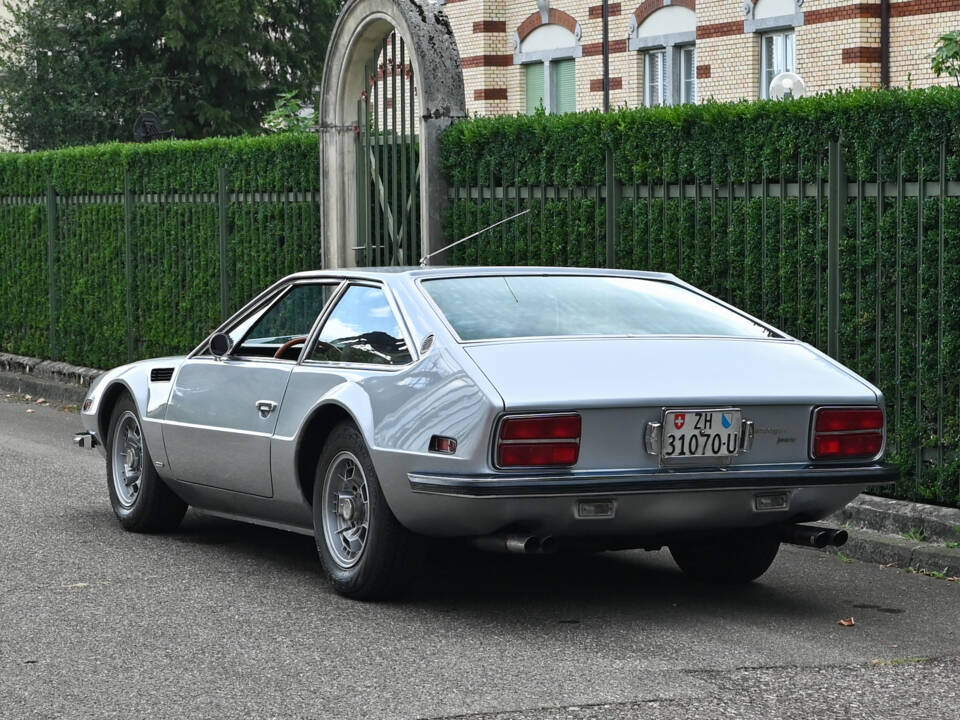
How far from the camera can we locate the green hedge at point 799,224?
29.5 ft

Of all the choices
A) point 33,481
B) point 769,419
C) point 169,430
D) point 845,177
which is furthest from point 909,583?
point 33,481

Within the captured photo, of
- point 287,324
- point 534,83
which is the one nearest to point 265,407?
point 287,324

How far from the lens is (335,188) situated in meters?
14.5

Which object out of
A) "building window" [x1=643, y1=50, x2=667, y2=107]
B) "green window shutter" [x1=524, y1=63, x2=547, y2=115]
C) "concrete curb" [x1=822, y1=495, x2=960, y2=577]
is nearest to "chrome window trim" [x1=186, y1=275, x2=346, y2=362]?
"concrete curb" [x1=822, y1=495, x2=960, y2=577]

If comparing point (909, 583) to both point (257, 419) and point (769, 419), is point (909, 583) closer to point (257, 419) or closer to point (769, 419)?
point (769, 419)

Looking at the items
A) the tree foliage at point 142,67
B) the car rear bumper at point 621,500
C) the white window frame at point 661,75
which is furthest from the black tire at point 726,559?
the tree foliage at point 142,67

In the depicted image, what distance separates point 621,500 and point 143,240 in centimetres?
1166

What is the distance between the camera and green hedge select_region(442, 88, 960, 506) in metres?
8.98

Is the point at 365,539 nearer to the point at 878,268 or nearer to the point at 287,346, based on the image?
the point at 287,346

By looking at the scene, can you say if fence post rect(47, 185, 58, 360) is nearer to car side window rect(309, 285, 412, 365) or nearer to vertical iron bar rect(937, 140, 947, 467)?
car side window rect(309, 285, 412, 365)

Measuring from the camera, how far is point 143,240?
56.9 ft

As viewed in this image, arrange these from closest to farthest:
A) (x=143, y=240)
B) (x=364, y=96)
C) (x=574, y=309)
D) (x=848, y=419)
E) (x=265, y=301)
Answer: (x=848, y=419)
(x=574, y=309)
(x=265, y=301)
(x=364, y=96)
(x=143, y=240)

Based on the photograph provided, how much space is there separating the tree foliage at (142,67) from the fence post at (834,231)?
33532mm

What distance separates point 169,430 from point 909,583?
3.60 m
